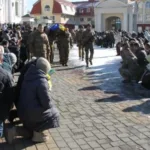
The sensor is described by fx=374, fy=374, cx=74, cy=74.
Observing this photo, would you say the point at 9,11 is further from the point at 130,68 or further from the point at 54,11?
the point at 130,68

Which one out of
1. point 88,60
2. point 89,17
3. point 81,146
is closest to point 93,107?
point 81,146

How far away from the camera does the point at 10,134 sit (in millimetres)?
5395

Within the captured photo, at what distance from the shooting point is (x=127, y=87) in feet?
32.8

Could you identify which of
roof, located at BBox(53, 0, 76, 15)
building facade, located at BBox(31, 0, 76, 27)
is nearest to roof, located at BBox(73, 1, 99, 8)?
roof, located at BBox(53, 0, 76, 15)

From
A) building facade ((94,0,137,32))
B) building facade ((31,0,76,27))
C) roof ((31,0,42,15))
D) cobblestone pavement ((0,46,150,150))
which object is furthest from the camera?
roof ((31,0,42,15))

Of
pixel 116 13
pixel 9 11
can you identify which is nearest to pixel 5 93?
pixel 9 11

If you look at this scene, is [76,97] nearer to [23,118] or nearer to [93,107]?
[93,107]

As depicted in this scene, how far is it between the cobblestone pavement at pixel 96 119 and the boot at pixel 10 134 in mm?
87

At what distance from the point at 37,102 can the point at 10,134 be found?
2.01 feet

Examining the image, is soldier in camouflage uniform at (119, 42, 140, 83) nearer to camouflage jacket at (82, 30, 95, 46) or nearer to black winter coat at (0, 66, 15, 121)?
camouflage jacket at (82, 30, 95, 46)

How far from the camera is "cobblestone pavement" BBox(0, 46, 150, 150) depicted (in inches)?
215

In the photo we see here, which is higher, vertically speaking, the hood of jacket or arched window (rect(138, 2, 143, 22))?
arched window (rect(138, 2, 143, 22))

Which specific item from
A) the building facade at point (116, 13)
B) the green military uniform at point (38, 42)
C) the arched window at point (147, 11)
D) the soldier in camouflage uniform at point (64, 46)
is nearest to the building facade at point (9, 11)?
the building facade at point (116, 13)

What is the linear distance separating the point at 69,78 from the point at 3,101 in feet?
21.0
